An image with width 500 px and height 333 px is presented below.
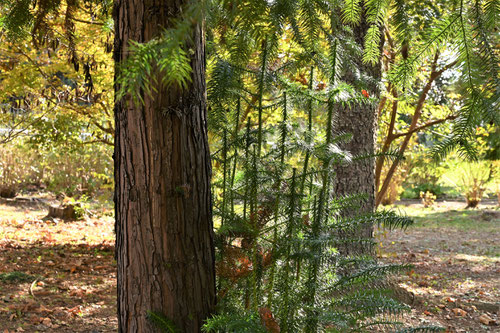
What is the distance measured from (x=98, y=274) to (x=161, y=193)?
3489mm

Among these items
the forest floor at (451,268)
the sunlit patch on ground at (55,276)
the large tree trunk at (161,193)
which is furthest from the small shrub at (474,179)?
the large tree trunk at (161,193)

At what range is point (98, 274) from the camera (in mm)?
4922

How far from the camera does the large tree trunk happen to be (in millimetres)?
1820

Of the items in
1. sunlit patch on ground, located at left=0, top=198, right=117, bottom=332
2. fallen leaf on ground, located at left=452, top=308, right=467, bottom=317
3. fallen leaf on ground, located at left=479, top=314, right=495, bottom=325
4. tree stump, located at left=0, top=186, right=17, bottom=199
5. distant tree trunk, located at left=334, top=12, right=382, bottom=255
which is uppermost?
distant tree trunk, located at left=334, top=12, right=382, bottom=255

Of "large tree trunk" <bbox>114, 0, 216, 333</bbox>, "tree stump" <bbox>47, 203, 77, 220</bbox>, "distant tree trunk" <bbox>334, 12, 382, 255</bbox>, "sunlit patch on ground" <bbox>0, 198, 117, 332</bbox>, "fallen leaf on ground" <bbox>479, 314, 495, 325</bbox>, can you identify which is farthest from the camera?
"tree stump" <bbox>47, 203, 77, 220</bbox>

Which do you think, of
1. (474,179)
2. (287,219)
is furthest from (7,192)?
(474,179)

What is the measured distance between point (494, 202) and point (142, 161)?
14850 mm

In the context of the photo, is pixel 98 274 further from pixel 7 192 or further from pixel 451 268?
pixel 7 192

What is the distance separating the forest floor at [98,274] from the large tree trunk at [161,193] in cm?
164

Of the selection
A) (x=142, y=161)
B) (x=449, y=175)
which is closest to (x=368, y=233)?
(x=142, y=161)

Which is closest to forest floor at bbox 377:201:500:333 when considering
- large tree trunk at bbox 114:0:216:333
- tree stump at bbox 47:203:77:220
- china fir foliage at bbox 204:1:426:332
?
china fir foliage at bbox 204:1:426:332

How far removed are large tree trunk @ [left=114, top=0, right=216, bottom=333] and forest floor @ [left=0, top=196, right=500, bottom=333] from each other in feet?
5.38

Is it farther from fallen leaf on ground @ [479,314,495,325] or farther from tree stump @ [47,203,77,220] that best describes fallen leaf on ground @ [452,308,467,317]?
tree stump @ [47,203,77,220]

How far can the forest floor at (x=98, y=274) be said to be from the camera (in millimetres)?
3566
